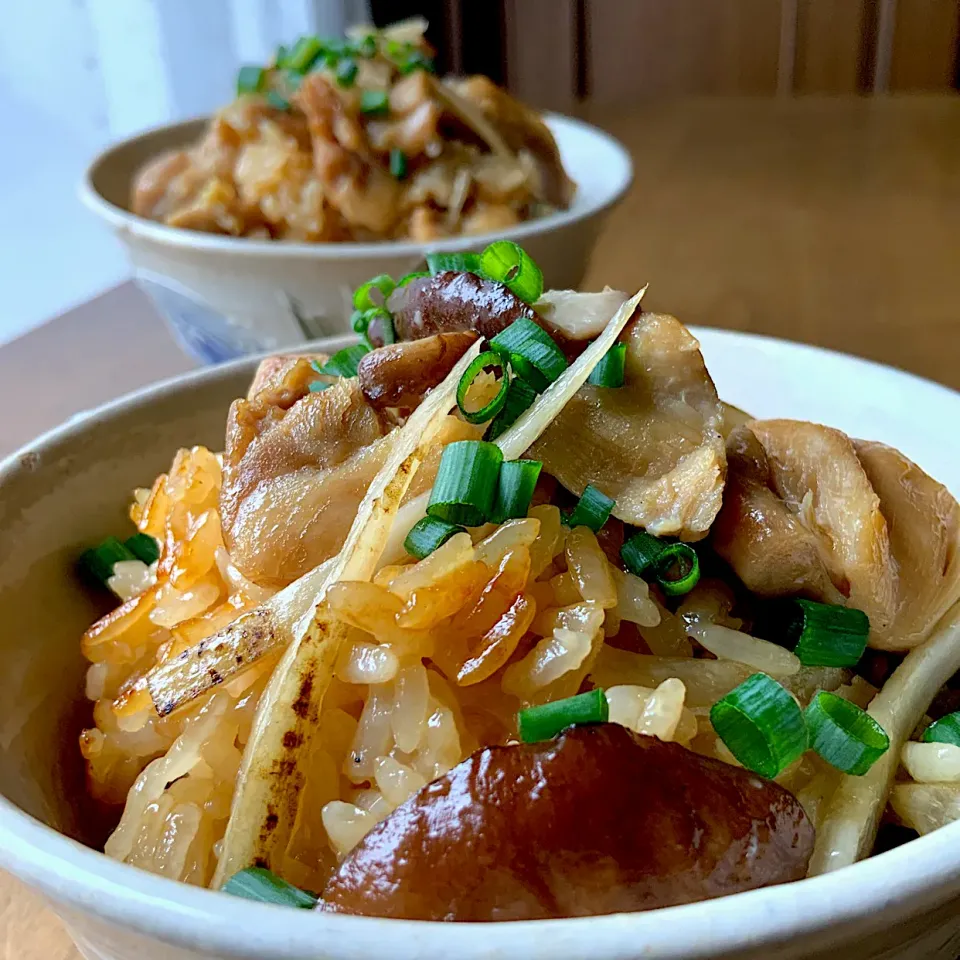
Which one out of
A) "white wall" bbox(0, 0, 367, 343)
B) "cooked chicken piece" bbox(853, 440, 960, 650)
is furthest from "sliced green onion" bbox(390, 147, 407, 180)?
"white wall" bbox(0, 0, 367, 343)

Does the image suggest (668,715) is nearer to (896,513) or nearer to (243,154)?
(896,513)

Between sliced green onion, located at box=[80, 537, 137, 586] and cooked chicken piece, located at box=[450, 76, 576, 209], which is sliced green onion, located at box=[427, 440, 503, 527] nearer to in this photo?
sliced green onion, located at box=[80, 537, 137, 586]

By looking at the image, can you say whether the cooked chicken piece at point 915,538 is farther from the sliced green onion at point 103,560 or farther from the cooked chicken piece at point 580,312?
the sliced green onion at point 103,560

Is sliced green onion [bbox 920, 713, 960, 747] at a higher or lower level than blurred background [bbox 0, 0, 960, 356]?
higher

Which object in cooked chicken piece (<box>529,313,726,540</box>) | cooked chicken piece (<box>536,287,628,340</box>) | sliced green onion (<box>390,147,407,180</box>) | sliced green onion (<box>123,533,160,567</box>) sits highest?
cooked chicken piece (<box>536,287,628,340</box>)

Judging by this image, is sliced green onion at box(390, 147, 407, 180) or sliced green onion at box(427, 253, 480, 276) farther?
sliced green onion at box(390, 147, 407, 180)

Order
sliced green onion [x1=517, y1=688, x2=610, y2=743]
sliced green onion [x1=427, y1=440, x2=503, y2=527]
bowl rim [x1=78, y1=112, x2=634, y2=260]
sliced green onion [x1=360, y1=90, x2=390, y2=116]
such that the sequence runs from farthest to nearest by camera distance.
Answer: sliced green onion [x1=360, y1=90, x2=390, y2=116] → bowl rim [x1=78, y1=112, x2=634, y2=260] → sliced green onion [x1=427, y1=440, x2=503, y2=527] → sliced green onion [x1=517, y1=688, x2=610, y2=743]

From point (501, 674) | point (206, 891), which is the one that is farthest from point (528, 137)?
point (206, 891)
